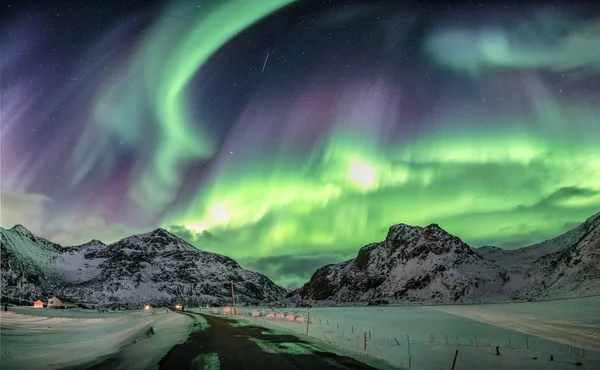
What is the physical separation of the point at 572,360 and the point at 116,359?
27.7 metres

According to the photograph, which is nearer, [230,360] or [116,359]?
[230,360]

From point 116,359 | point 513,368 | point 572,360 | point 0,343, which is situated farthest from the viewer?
point 0,343

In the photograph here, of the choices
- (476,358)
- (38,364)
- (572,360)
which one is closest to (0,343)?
(38,364)

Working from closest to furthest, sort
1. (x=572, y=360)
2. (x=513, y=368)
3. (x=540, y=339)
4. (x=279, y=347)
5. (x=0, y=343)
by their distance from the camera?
(x=513, y=368)
(x=279, y=347)
(x=572, y=360)
(x=0, y=343)
(x=540, y=339)

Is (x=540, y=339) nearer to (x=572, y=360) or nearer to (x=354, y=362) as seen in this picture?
(x=572, y=360)

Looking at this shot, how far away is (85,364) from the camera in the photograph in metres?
20.2

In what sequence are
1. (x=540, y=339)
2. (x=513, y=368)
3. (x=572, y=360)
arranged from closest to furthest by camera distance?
(x=513, y=368), (x=572, y=360), (x=540, y=339)

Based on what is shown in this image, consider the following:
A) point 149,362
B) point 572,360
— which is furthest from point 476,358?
point 149,362

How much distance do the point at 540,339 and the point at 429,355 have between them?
24.8m

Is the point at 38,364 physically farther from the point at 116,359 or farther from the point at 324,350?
the point at 324,350

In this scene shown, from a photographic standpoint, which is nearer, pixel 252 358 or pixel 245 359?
pixel 245 359

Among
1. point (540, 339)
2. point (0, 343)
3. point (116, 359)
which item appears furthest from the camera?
point (540, 339)

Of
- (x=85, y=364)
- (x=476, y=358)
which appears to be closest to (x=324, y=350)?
(x=476, y=358)

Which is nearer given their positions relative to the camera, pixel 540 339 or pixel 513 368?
Result: pixel 513 368
